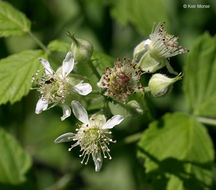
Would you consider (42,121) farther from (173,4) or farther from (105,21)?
(173,4)

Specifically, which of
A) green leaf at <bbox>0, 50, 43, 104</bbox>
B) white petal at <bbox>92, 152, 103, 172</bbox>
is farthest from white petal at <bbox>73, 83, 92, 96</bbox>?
white petal at <bbox>92, 152, 103, 172</bbox>

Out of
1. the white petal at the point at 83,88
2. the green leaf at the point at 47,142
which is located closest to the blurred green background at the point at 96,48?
the green leaf at the point at 47,142

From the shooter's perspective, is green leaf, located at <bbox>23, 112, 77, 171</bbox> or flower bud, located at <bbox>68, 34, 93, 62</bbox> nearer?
flower bud, located at <bbox>68, 34, 93, 62</bbox>

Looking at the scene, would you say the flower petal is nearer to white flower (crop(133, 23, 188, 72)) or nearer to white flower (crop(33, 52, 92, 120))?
white flower (crop(33, 52, 92, 120))

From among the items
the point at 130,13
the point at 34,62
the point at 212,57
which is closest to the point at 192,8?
the point at 130,13

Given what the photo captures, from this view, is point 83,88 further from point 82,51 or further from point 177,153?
point 177,153

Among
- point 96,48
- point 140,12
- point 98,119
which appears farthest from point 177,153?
point 96,48

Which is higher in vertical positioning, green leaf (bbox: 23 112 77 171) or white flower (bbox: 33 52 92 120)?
white flower (bbox: 33 52 92 120)
